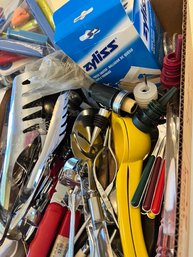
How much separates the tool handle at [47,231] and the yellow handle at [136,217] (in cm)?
11

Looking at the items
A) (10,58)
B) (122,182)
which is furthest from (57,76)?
(122,182)

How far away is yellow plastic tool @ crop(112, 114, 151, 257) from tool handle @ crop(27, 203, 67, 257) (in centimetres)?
9

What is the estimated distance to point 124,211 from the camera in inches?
21.4

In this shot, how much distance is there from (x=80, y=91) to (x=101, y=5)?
0.16 meters

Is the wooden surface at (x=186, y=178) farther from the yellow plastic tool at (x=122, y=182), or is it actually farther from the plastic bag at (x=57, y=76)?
the plastic bag at (x=57, y=76)

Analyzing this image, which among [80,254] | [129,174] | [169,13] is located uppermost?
[169,13]

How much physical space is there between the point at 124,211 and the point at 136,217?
0.02 m

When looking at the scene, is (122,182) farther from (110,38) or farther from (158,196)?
(110,38)

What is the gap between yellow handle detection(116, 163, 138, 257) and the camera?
52cm

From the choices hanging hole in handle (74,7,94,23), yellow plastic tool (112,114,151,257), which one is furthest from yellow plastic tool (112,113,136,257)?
hanging hole in handle (74,7,94,23)

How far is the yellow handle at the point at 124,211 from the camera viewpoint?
524mm

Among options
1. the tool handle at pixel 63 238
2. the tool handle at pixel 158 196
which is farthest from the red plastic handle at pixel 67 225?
the tool handle at pixel 158 196

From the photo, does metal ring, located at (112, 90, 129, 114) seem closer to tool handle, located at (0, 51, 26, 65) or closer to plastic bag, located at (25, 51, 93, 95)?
plastic bag, located at (25, 51, 93, 95)

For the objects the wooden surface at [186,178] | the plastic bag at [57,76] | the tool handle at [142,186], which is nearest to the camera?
the wooden surface at [186,178]
